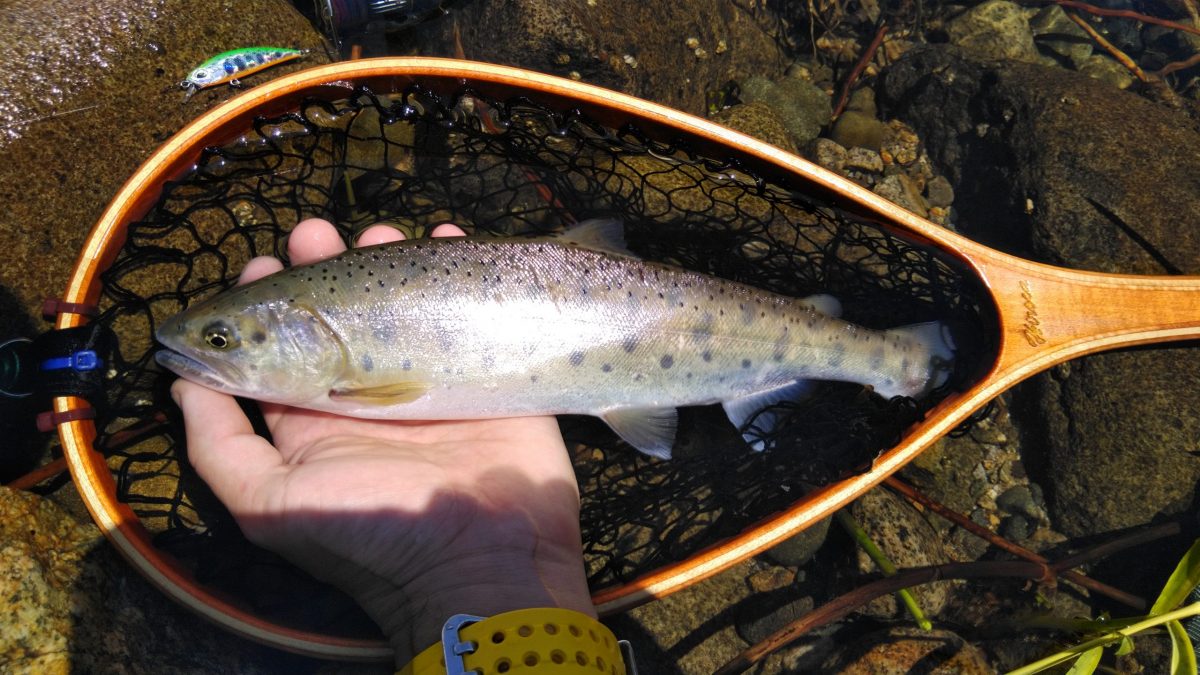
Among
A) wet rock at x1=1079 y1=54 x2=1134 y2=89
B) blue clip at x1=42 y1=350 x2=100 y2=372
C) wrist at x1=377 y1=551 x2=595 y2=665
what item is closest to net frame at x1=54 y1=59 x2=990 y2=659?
blue clip at x1=42 y1=350 x2=100 y2=372

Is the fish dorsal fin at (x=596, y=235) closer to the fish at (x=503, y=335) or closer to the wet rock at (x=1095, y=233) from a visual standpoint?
the fish at (x=503, y=335)

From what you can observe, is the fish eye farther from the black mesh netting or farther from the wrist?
the wrist

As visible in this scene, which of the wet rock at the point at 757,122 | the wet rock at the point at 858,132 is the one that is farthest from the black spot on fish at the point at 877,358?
the wet rock at the point at 858,132

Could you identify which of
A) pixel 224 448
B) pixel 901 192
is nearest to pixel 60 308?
pixel 224 448

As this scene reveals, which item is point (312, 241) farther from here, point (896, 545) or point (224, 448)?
point (896, 545)

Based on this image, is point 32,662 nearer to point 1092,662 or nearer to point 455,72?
point 455,72
